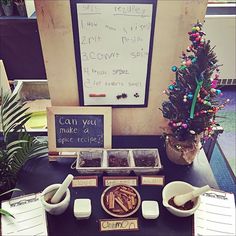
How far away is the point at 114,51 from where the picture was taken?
4.27ft

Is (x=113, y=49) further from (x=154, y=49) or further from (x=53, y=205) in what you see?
(x=53, y=205)

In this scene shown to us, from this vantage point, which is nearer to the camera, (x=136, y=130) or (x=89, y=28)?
(x=89, y=28)

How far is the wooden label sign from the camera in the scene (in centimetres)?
141

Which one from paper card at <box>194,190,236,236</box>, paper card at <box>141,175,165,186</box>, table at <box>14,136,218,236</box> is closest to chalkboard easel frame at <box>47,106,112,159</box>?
table at <box>14,136,218,236</box>

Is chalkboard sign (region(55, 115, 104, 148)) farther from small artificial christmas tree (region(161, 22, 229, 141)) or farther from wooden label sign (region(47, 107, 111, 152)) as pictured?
small artificial christmas tree (region(161, 22, 229, 141))

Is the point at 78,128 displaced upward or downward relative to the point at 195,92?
downward

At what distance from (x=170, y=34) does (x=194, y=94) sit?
31 cm

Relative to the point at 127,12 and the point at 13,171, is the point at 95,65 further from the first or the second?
the point at 13,171

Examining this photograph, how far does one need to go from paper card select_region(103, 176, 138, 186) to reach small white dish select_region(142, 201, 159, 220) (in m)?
0.13

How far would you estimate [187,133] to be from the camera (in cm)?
133

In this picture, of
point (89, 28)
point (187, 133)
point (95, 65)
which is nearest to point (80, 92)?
point (95, 65)

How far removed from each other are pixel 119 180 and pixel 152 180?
16cm

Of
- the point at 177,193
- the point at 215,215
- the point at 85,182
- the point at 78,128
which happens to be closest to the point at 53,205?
the point at 85,182

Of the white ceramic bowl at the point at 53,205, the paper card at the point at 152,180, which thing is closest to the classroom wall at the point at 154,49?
the paper card at the point at 152,180
